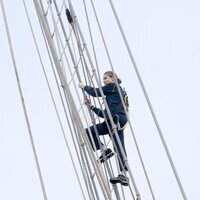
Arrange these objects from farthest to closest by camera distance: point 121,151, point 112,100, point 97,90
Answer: point 112,100 → point 97,90 → point 121,151

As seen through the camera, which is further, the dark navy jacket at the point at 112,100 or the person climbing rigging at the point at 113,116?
the dark navy jacket at the point at 112,100

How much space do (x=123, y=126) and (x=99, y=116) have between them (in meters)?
0.26

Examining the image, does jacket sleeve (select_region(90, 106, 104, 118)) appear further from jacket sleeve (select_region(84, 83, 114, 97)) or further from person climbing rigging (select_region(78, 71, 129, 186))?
jacket sleeve (select_region(84, 83, 114, 97))

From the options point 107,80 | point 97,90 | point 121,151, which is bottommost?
point 121,151

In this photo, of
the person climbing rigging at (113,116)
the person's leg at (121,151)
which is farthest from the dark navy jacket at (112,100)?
the person's leg at (121,151)

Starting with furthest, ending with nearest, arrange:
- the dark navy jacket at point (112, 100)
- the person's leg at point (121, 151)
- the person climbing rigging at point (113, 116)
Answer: the dark navy jacket at point (112, 100)
the person climbing rigging at point (113, 116)
the person's leg at point (121, 151)

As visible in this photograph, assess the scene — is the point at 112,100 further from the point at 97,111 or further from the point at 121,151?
the point at 121,151

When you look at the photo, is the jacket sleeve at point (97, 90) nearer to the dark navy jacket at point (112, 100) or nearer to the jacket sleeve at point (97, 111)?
Result: the dark navy jacket at point (112, 100)

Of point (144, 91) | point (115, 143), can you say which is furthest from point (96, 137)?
point (144, 91)

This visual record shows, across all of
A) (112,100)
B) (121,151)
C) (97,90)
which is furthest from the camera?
(112,100)

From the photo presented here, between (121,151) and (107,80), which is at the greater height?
(107,80)

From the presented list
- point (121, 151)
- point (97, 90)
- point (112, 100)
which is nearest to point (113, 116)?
point (112, 100)

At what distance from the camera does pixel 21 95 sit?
3912 millimetres

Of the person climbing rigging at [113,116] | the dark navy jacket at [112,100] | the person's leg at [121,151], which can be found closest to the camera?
the person's leg at [121,151]
